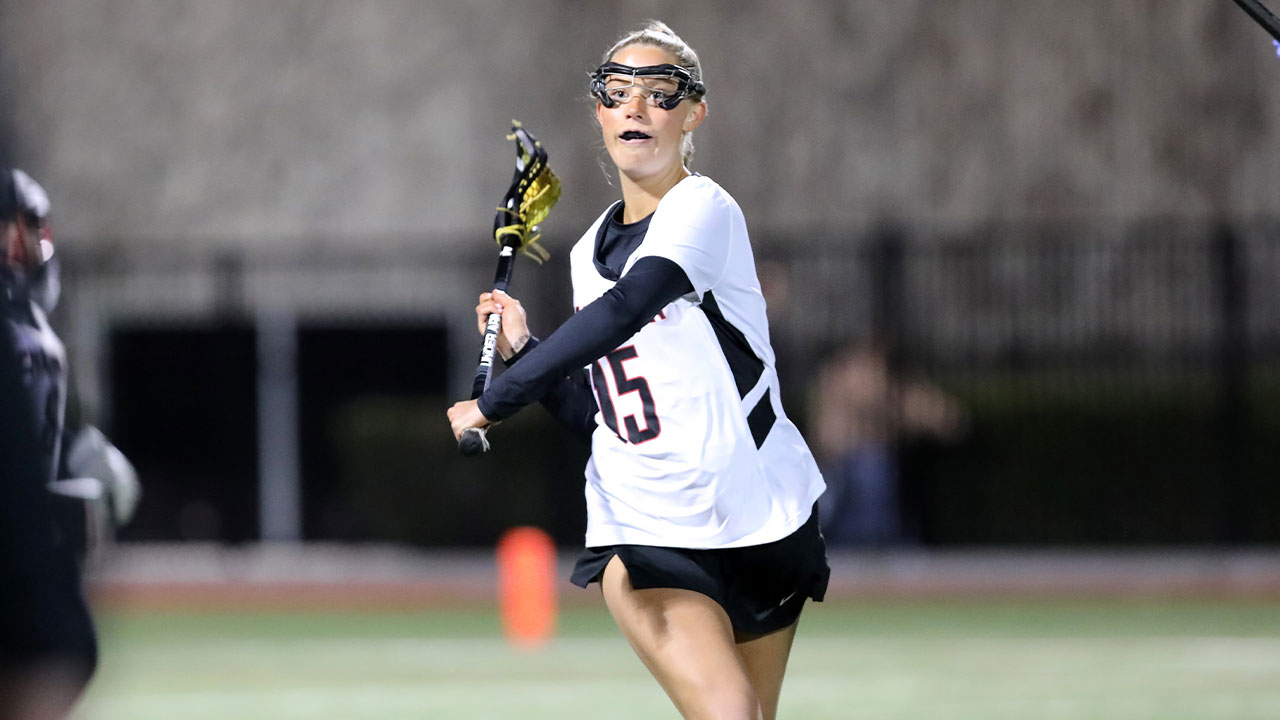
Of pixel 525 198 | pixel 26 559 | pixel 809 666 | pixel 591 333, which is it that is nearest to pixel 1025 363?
pixel 809 666

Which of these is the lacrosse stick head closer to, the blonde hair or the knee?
the blonde hair

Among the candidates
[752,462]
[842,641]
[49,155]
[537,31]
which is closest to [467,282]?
[537,31]

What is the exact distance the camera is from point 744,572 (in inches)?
208

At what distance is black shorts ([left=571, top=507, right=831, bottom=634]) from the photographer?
Answer: 205 inches

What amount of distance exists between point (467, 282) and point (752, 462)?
A: 15.8m

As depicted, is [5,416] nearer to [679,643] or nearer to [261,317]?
[679,643]

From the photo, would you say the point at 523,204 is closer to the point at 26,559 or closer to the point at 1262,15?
the point at 1262,15

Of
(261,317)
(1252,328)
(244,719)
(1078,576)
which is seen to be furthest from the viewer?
(261,317)

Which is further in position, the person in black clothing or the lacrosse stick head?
the lacrosse stick head

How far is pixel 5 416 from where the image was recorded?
2631mm

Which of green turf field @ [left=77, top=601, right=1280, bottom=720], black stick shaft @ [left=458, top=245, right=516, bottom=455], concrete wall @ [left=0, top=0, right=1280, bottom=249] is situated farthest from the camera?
concrete wall @ [left=0, top=0, right=1280, bottom=249]

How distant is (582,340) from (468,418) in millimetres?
315

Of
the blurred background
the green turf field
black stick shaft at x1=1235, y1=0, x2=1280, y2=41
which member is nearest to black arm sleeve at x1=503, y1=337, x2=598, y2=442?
black stick shaft at x1=1235, y1=0, x2=1280, y2=41

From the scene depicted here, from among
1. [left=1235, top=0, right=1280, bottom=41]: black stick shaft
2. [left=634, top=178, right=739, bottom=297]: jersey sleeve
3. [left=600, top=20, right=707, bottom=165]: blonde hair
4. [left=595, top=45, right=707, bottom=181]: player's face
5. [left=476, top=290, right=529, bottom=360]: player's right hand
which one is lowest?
[left=476, top=290, right=529, bottom=360]: player's right hand
